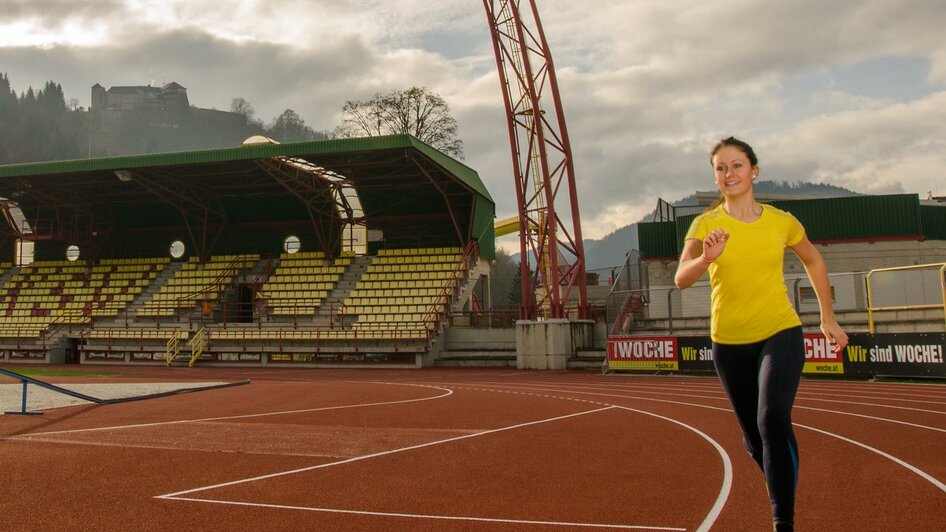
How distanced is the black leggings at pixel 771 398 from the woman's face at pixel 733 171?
32.0 inches

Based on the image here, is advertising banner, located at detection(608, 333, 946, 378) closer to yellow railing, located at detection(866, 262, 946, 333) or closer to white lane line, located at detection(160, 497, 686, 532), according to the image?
yellow railing, located at detection(866, 262, 946, 333)

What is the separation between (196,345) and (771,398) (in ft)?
101

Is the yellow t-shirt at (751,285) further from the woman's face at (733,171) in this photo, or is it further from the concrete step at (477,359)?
the concrete step at (477,359)

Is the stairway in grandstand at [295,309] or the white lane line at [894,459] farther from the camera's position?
the stairway in grandstand at [295,309]

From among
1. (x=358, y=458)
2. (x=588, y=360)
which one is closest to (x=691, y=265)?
(x=358, y=458)

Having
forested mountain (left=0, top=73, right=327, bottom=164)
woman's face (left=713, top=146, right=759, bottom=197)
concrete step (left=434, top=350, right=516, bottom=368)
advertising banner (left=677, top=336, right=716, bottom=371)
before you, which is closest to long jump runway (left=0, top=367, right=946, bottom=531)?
woman's face (left=713, top=146, right=759, bottom=197)

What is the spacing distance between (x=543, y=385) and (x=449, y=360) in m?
10.7

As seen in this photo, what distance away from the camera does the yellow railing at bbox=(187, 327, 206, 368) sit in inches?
1206

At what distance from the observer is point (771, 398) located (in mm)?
3574

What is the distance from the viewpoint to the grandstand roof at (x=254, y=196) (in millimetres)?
31422

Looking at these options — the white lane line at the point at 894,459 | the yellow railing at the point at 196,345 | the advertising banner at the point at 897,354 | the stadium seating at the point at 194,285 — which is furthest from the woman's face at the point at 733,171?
the stadium seating at the point at 194,285

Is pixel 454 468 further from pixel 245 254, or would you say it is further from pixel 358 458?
pixel 245 254

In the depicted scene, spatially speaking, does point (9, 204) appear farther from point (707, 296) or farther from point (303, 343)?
point (707, 296)

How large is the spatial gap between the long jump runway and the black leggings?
1.28 metres
